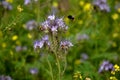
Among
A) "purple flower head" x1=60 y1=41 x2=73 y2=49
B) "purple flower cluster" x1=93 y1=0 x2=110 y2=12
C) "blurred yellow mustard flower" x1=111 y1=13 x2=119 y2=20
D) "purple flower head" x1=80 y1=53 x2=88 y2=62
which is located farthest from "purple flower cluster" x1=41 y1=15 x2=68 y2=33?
"blurred yellow mustard flower" x1=111 y1=13 x2=119 y2=20

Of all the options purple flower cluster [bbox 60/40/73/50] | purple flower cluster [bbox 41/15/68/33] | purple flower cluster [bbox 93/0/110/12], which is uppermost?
purple flower cluster [bbox 93/0/110/12]

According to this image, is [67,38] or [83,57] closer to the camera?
[67,38]

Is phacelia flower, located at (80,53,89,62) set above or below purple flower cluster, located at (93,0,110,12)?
below

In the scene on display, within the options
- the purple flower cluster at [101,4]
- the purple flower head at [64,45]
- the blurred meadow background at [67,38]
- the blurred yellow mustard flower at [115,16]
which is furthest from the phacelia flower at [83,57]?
the purple flower head at [64,45]

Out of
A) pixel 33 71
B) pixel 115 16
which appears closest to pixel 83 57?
pixel 33 71

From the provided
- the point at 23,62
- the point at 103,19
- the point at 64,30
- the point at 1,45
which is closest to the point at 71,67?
the point at 23,62

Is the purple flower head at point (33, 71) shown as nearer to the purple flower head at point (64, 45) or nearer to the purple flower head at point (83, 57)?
the purple flower head at point (83, 57)

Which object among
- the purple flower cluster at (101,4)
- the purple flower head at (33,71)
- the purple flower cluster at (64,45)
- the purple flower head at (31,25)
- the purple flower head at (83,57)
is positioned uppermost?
the purple flower cluster at (101,4)

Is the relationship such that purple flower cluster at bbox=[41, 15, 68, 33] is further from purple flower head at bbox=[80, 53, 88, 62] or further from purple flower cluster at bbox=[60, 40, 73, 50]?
purple flower head at bbox=[80, 53, 88, 62]

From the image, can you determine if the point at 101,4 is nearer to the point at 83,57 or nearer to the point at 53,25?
the point at 83,57

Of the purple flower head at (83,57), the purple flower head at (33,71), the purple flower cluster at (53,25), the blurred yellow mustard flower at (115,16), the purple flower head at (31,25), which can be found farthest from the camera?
the blurred yellow mustard flower at (115,16)

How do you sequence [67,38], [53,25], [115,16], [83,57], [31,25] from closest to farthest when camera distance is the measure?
[53,25] → [67,38] → [83,57] → [31,25] → [115,16]
